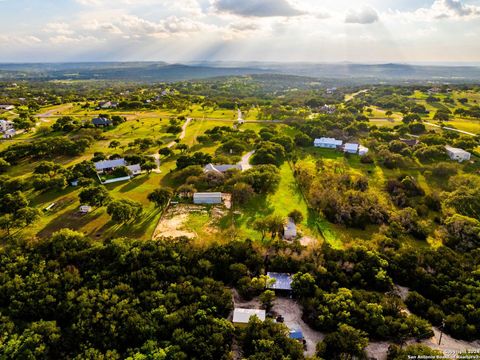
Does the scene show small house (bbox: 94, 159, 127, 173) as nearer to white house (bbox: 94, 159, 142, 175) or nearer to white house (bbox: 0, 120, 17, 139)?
white house (bbox: 94, 159, 142, 175)

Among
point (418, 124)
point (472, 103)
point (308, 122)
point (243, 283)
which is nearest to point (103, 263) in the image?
point (243, 283)

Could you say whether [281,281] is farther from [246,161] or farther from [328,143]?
[328,143]

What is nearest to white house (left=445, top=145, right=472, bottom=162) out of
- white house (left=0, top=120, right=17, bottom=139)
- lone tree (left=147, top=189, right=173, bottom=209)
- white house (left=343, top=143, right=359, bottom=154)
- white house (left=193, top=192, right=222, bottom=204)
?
white house (left=343, top=143, right=359, bottom=154)

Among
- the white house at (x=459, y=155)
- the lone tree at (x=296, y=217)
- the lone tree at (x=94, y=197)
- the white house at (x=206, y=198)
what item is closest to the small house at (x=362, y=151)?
the white house at (x=459, y=155)

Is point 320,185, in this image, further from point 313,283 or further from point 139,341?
point 139,341

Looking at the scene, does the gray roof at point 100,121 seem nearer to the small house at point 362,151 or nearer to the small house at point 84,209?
the small house at point 84,209

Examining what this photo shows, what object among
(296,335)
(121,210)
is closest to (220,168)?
(121,210)
